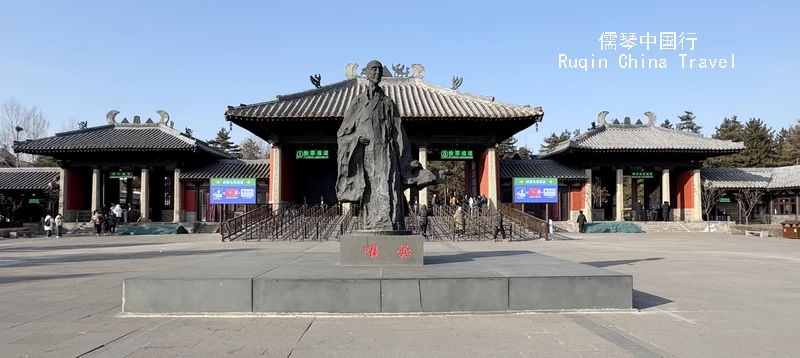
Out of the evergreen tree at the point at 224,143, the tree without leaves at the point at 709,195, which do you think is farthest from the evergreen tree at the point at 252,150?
the tree without leaves at the point at 709,195

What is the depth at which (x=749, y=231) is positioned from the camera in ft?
79.2

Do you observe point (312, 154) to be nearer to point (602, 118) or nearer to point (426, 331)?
point (602, 118)

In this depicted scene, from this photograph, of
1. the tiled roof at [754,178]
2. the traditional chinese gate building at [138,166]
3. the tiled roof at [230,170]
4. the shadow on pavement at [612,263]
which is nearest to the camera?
the shadow on pavement at [612,263]

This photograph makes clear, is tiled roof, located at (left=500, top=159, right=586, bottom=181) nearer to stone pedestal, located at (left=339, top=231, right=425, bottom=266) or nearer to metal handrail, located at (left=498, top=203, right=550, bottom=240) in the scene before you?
metal handrail, located at (left=498, top=203, right=550, bottom=240)

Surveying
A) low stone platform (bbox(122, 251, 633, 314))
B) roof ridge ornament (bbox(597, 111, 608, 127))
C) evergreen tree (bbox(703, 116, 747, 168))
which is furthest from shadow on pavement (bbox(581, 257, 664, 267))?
evergreen tree (bbox(703, 116, 747, 168))

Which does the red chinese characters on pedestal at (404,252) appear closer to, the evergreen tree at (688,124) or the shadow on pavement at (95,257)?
the shadow on pavement at (95,257)

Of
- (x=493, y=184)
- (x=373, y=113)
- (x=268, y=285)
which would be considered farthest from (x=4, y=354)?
(x=493, y=184)

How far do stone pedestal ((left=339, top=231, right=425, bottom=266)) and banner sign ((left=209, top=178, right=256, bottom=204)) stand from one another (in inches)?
763

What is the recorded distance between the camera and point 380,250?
7.09 m

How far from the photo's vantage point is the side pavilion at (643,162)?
26.7 metres

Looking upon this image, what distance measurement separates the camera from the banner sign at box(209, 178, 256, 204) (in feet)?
82.3

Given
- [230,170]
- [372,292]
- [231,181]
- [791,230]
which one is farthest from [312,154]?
[791,230]

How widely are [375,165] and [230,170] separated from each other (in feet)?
71.6

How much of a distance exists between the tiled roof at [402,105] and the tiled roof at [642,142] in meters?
4.95
